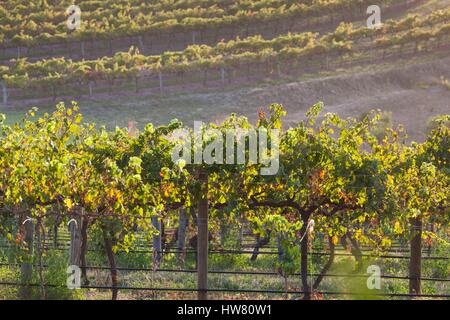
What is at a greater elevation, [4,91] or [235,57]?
[235,57]

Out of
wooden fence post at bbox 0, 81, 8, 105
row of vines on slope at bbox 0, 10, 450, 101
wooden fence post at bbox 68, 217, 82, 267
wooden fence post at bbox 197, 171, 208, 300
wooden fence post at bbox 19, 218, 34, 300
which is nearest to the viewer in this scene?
wooden fence post at bbox 197, 171, 208, 300

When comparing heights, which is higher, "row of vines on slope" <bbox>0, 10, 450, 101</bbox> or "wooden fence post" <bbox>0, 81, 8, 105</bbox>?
"row of vines on slope" <bbox>0, 10, 450, 101</bbox>

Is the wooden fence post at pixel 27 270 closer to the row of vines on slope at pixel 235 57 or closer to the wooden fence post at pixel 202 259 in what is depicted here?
the wooden fence post at pixel 202 259

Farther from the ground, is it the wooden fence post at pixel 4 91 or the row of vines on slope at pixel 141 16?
the row of vines on slope at pixel 141 16

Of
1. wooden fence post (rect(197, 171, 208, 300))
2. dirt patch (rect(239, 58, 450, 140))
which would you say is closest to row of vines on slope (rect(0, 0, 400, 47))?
dirt patch (rect(239, 58, 450, 140))

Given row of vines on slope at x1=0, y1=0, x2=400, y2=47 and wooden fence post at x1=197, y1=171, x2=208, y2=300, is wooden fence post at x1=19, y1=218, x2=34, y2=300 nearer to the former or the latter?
wooden fence post at x1=197, y1=171, x2=208, y2=300

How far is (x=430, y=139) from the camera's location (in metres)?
12.9

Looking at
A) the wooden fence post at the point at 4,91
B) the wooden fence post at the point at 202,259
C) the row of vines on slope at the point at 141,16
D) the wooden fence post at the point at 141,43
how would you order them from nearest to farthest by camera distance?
1. the wooden fence post at the point at 202,259
2. the wooden fence post at the point at 4,91
3. the row of vines on slope at the point at 141,16
4. the wooden fence post at the point at 141,43

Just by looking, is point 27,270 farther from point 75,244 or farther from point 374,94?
point 374,94

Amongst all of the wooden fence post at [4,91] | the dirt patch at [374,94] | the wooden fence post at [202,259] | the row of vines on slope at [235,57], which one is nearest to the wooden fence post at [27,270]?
the wooden fence post at [202,259]

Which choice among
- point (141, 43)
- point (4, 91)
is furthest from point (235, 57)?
point (4, 91)

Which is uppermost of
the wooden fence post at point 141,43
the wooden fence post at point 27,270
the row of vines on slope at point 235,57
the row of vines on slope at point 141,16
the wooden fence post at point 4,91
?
the row of vines on slope at point 141,16

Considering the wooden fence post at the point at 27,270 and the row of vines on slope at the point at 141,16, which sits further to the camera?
the row of vines on slope at the point at 141,16

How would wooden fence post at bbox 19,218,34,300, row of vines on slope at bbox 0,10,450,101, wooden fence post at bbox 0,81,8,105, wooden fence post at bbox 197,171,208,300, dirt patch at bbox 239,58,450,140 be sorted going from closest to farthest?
wooden fence post at bbox 197,171,208,300 < wooden fence post at bbox 19,218,34,300 < dirt patch at bbox 239,58,450,140 < wooden fence post at bbox 0,81,8,105 < row of vines on slope at bbox 0,10,450,101
